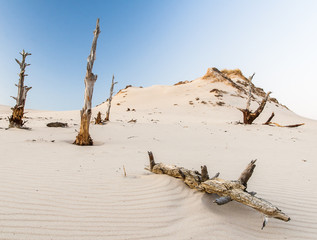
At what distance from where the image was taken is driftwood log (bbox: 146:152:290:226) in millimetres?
2301

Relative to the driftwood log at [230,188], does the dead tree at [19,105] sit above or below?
above

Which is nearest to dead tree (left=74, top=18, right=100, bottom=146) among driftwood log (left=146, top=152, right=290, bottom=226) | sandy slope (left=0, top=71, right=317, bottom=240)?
sandy slope (left=0, top=71, right=317, bottom=240)

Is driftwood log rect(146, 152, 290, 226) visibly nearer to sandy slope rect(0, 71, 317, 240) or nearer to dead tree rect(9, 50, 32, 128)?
sandy slope rect(0, 71, 317, 240)

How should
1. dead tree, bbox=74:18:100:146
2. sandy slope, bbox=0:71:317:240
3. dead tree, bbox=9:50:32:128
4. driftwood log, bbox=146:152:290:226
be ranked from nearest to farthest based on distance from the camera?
1. sandy slope, bbox=0:71:317:240
2. driftwood log, bbox=146:152:290:226
3. dead tree, bbox=74:18:100:146
4. dead tree, bbox=9:50:32:128

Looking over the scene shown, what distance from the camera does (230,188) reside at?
2.63 metres

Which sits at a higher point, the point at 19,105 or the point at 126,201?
the point at 19,105

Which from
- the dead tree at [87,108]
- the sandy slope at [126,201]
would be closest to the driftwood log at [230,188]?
the sandy slope at [126,201]

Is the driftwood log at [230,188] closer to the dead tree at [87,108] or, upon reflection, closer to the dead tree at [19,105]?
the dead tree at [87,108]

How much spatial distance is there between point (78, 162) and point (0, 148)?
2.62 m

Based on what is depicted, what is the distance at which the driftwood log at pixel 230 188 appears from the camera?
7.55 ft

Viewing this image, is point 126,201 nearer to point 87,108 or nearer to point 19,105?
point 87,108

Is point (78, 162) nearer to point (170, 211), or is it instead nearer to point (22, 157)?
point (22, 157)

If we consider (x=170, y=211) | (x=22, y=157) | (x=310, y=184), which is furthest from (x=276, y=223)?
(x=22, y=157)

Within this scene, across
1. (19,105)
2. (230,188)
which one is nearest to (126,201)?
(230,188)
